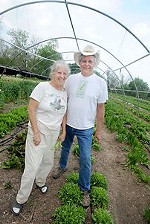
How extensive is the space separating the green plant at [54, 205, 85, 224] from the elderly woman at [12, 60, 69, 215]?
47 centimetres

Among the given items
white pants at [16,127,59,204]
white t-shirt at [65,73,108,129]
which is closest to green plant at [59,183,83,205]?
white pants at [16,127,59,204]

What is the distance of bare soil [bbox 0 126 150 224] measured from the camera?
2.94m

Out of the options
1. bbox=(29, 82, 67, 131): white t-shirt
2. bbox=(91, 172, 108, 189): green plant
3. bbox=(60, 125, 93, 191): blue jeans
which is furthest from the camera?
bbox=(91, 172, 108, 189): green plant

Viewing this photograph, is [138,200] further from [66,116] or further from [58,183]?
[66,116]

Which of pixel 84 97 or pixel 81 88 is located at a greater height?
pixel 81 88

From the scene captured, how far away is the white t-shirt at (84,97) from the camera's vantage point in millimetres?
3072

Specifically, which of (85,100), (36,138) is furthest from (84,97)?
(36,138)

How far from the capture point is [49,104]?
2732 millimetres

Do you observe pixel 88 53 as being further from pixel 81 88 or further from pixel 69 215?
pixel 69 215

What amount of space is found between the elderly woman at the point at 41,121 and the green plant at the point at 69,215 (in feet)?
1.54

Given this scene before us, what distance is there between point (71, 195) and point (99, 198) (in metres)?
0.41

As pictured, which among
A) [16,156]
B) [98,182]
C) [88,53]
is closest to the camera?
[88,53]

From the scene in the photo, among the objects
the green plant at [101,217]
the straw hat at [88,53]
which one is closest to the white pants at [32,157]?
the green plant at [101,217]

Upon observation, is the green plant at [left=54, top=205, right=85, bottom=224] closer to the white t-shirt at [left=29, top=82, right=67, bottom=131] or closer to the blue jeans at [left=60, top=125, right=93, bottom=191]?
the blue jeans at [left=60, top=125, right=93, bottom=191]
